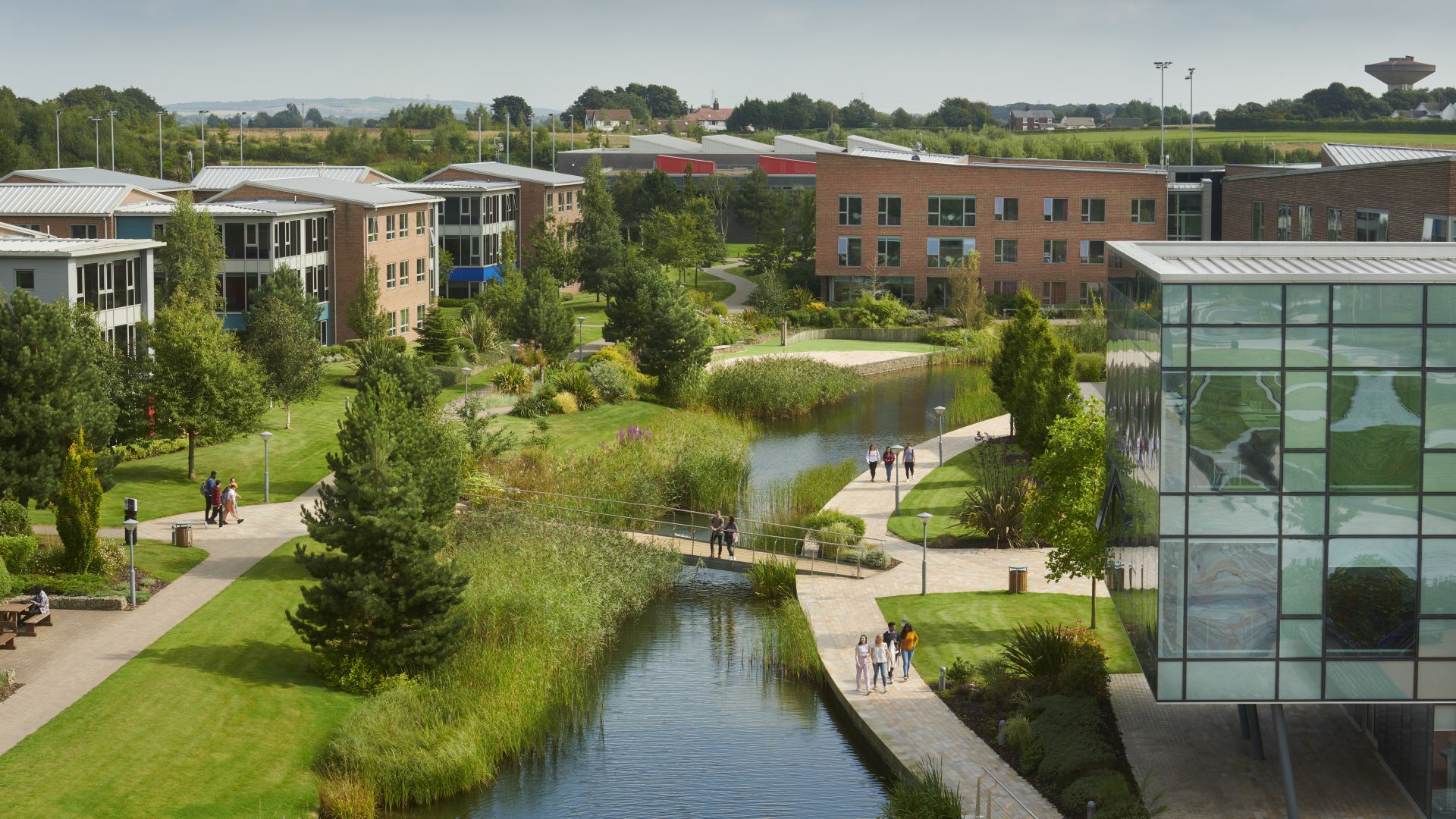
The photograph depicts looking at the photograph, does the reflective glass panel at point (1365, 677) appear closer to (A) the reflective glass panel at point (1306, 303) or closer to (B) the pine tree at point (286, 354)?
Answer: (A) the reflective glass panel at point (1306, 303)

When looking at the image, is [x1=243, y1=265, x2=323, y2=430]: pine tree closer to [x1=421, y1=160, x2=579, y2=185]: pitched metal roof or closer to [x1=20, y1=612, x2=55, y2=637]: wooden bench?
[x1=20, y1=612, x2=55, y2=637]: wooden bench

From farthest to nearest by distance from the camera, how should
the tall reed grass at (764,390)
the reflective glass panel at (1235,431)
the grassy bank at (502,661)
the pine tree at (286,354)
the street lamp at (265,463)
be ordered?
the tall reed grass at (764,390) → the pine tree at (286,354) → the street lamp at (265,463) → the grassy bank at (502,661) → the reflective glass panel at (1235,431)

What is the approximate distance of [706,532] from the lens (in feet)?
137

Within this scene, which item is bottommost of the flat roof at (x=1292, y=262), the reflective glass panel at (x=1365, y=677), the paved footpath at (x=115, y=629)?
the paved footpath at (x=115, y=629)

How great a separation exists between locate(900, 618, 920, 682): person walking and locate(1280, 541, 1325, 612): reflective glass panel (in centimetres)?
976

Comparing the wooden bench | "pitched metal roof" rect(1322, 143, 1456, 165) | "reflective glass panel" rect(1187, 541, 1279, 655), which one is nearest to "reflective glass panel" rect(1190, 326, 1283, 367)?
"reflective glass panel" rect(1187, 541, 1279, 655)

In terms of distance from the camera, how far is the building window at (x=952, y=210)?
282 feet

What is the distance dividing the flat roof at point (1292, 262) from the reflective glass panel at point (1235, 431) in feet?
4.18

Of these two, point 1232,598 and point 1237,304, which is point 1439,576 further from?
point 1237,304

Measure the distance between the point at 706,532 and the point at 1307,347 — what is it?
22750 mm

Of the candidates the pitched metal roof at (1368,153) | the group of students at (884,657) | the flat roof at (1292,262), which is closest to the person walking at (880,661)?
the group of students at (884,657)

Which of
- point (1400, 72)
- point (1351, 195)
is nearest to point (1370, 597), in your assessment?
point (1351, 195)

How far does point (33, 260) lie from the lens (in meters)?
46.3

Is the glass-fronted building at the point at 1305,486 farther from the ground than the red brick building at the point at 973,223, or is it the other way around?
the red brick building at the point at 973,223
